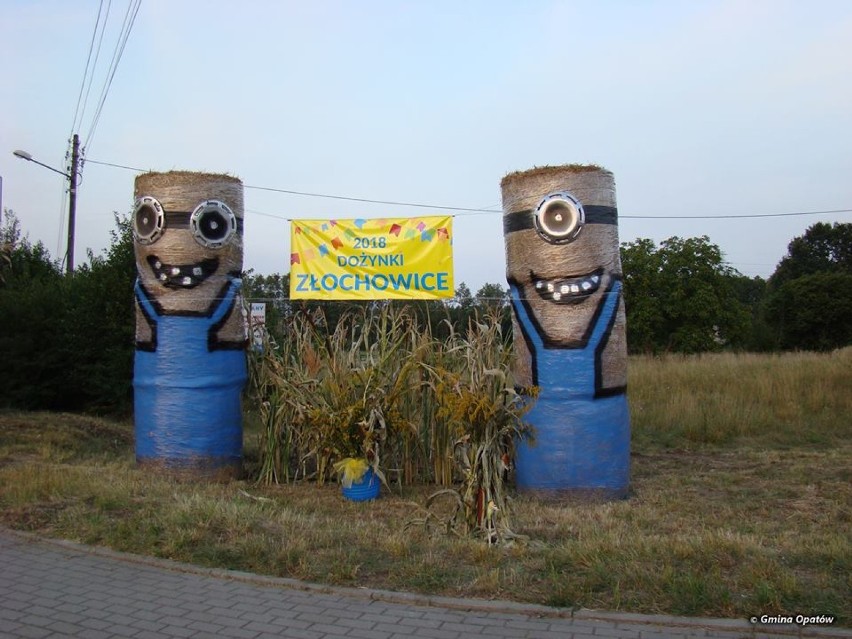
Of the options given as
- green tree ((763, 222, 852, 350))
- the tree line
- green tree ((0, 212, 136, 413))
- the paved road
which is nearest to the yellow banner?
the tree line

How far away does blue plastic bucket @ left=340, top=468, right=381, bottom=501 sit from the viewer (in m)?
8.28

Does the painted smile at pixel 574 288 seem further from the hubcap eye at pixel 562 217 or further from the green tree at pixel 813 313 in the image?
the green tree at pixel 813 313

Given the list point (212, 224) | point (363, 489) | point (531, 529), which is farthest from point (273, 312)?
point (531, 529)

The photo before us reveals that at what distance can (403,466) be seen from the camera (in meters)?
9.30

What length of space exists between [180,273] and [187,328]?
659mm

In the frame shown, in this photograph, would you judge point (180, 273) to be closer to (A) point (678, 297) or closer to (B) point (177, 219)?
(B) point (177, 219)

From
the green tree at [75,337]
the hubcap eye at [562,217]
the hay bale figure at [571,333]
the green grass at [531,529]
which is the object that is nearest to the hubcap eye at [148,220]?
the green grass at [531,529]

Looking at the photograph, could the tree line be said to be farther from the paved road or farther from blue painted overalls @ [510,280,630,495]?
the paved road

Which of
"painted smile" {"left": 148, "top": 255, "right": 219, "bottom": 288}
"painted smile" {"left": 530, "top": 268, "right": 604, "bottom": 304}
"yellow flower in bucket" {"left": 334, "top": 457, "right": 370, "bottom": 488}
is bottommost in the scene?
"yellow flower in bucket" {"left": 334, "top": 457, "right": 370, "bottom": 488}

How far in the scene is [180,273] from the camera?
Answer: 923 cm

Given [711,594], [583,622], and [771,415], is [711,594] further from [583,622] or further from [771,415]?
[771,415]

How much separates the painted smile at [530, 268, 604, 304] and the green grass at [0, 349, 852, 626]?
2.10 metres

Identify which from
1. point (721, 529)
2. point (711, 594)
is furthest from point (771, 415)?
point (711, 594)

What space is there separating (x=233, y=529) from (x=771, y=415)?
37.6 feet
